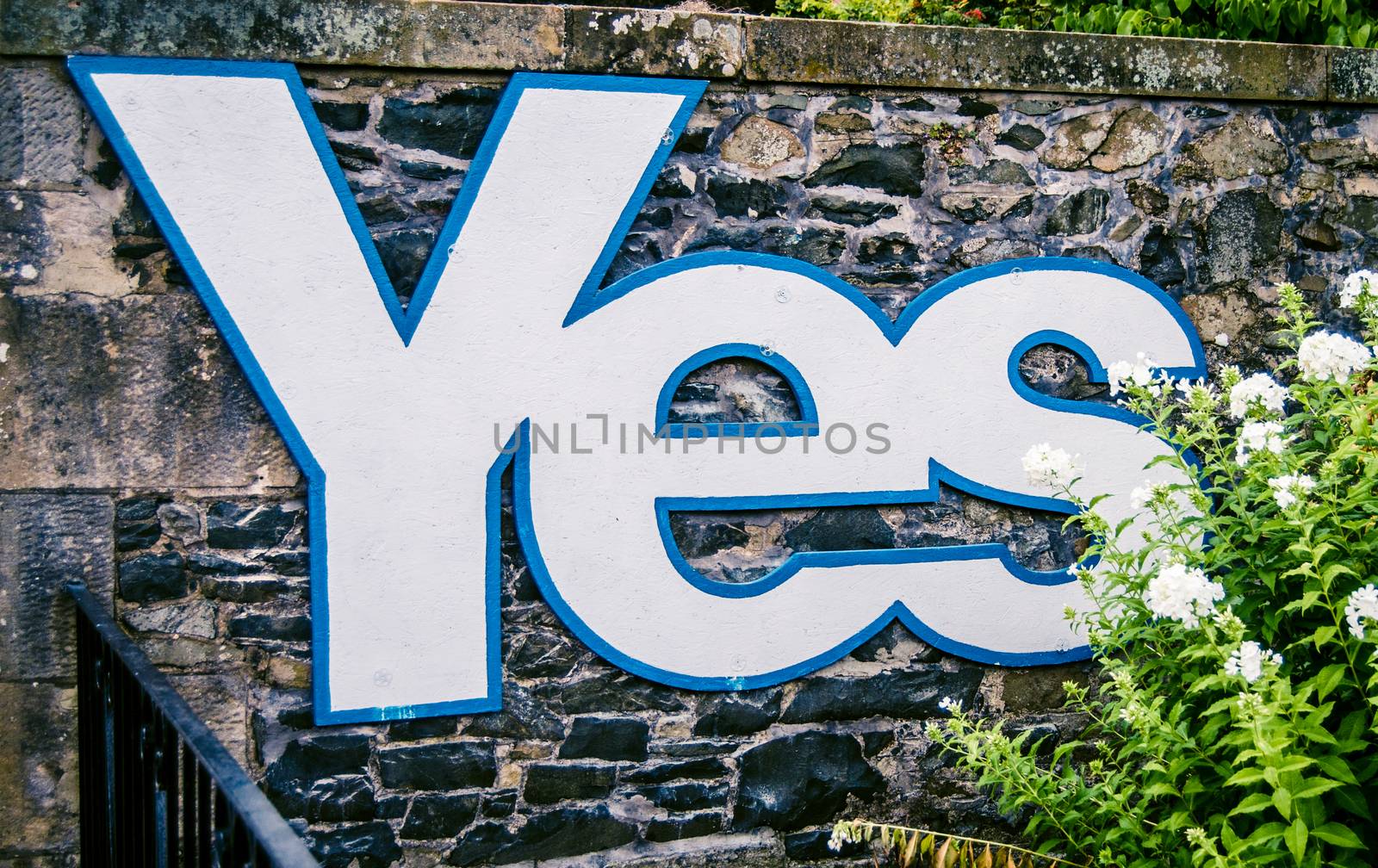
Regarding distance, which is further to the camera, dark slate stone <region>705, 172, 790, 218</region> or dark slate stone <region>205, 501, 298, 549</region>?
dark slate stone <region>705, 172, 790, 218</region>

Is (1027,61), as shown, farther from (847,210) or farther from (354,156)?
(354,156)

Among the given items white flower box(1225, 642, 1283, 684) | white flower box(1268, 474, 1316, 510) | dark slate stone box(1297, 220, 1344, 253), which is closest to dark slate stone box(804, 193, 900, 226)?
dark slate stone box(1297, 220, 1344, 253)

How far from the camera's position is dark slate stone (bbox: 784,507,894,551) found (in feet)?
10.8

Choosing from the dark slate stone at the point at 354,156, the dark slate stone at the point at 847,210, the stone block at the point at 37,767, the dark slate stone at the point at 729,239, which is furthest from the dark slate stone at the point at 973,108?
the stone block at the point at 37,767

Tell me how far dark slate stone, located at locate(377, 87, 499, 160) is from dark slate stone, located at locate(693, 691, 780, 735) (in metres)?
1.72

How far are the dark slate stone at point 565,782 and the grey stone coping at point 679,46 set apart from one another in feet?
6.44

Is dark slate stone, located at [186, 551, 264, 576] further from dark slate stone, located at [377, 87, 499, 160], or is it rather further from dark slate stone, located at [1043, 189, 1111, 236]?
dark slate stone, located at [1043, 189, 1111, 236]

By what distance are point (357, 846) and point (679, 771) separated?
0.91 m

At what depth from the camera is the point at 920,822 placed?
3.36m

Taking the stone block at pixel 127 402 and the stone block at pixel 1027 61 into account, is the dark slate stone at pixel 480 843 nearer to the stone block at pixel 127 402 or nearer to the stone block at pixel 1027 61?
the stone block at pixel 127 402

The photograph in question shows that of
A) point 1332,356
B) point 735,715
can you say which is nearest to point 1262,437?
point 1332,356

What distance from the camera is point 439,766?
3.06m

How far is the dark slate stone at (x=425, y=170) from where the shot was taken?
299 centimetres

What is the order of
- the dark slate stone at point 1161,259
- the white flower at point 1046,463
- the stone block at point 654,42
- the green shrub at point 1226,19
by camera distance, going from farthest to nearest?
the green shrub at point 1226,19 → the dark slate stone at point 1161,259 → the stone block at point 654,42 → the white flower at point 1046,463
